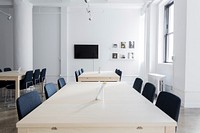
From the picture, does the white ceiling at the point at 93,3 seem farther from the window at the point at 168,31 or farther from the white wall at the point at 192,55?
the white wall at the point at 192,55

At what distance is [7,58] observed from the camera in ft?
33.4

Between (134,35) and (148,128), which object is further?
(134,35)

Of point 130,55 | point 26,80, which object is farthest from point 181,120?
point 130,55

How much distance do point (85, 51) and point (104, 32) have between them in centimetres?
123

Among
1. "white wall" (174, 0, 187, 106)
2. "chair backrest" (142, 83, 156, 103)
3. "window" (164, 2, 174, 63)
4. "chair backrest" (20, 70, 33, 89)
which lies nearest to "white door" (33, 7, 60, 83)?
"chair backrest" (20, 70, 33, 89)

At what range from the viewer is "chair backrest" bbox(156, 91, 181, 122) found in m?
1.93

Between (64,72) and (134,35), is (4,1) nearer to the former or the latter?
(64,72)

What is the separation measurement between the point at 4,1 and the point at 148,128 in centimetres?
906

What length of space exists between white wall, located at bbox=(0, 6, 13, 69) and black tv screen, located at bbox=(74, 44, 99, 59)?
303 cm

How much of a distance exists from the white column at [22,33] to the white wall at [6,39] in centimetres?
188

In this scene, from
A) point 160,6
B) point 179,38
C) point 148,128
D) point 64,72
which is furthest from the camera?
point 64,72

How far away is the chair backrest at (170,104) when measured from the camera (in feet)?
6.34

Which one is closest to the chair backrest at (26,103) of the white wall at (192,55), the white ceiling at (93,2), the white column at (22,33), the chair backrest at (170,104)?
the chair backrest at (170,104)

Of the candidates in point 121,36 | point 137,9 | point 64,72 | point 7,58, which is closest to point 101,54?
point 121,36
